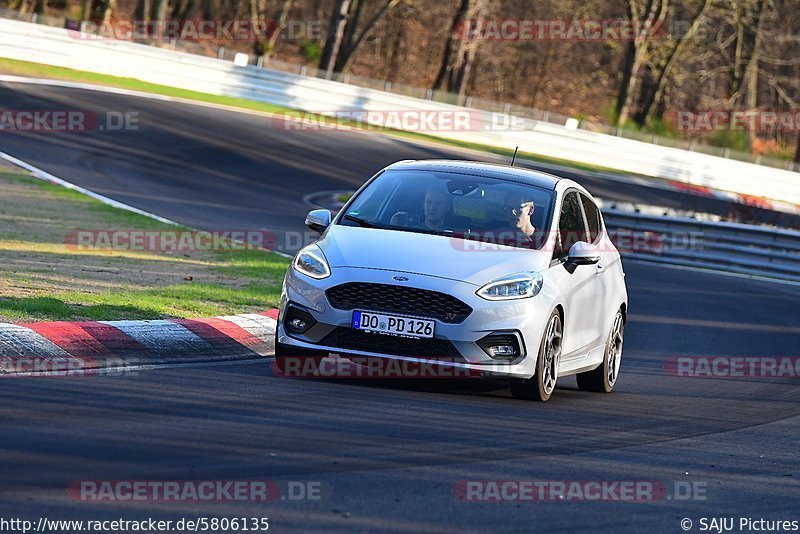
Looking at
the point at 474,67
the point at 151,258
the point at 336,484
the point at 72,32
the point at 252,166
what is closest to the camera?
the point at 336,484

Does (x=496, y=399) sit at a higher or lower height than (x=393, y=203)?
lower

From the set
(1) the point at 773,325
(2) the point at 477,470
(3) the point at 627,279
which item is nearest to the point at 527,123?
(3) the point at 627,279

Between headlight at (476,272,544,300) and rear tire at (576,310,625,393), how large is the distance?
180 cm

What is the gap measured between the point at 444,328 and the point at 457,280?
341 millimetres

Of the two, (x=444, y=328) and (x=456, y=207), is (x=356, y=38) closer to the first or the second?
(x=456, y=207)

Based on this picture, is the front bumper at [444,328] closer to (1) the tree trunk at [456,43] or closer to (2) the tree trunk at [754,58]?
(1) the tree trunk at [456,43]

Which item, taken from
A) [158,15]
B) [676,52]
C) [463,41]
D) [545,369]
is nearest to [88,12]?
[158,15]

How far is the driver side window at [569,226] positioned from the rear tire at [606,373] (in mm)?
907

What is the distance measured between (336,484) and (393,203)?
4.19m

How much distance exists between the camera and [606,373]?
35.9 ft

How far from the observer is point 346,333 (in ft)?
29.4

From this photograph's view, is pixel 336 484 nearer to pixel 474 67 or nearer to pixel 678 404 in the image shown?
pixel 678 404

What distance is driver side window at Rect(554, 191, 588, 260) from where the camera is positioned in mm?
10047

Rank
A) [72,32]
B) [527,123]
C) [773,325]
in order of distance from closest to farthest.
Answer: [773,325] < [72,32] < [527,123]
